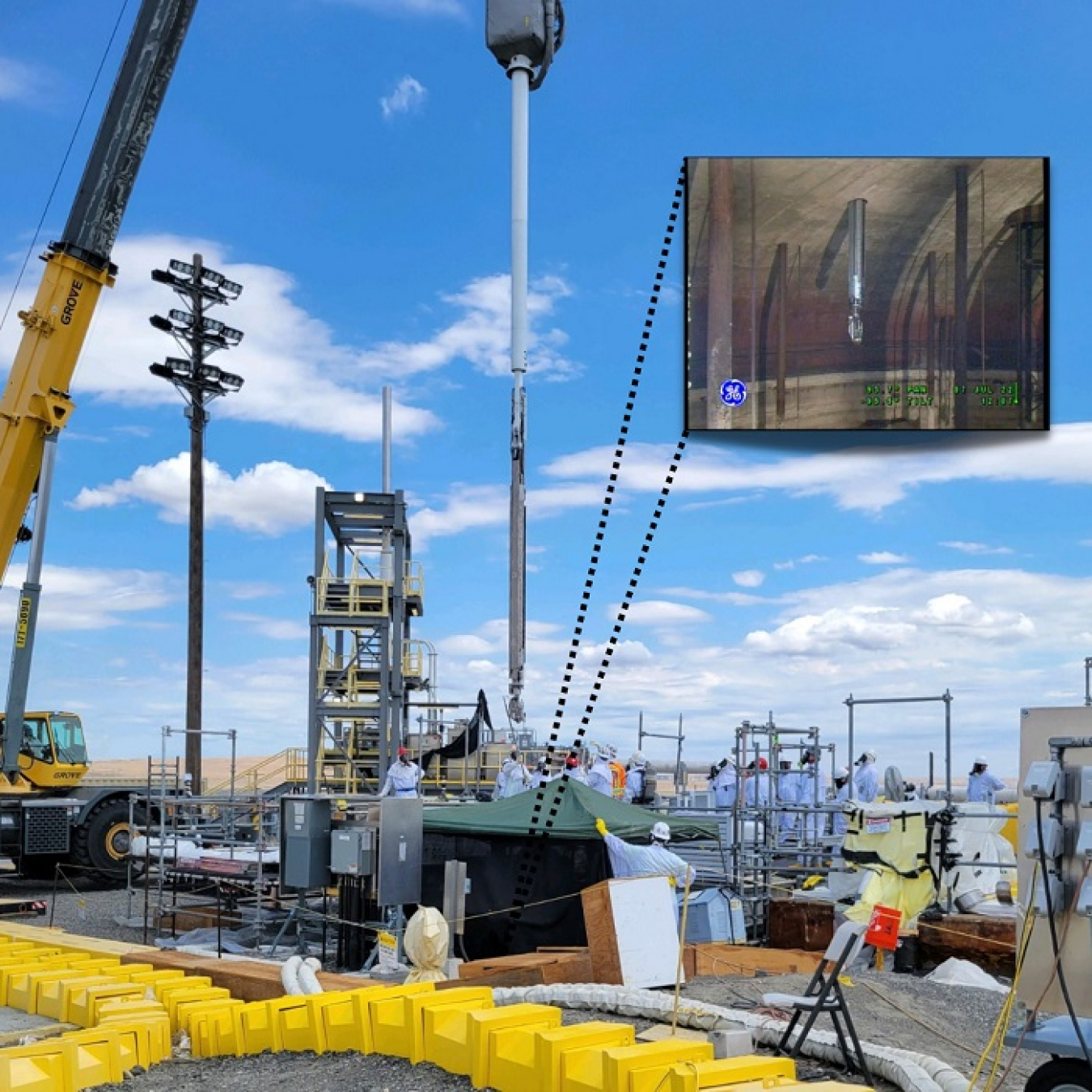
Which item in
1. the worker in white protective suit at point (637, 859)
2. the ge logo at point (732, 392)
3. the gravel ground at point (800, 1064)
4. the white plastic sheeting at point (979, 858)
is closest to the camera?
the gravel ground at point (800, 1064)

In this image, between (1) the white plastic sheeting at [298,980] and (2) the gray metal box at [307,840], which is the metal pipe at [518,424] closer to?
(2) the gray metal box at [307,840]

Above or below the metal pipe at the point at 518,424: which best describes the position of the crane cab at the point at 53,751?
below

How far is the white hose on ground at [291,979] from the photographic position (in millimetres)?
10312

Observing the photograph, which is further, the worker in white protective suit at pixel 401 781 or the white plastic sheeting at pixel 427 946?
the worker in white protective suit at pixel 401 781

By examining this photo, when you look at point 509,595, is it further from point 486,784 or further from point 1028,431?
point 486,784

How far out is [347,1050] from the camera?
29.3 feet

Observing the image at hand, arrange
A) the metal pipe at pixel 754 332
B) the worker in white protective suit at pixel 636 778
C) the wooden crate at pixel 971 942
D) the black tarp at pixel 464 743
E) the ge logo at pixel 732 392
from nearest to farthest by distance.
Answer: the wooden crate at pixel 971 942 → the ge logo at pixel 732 392 → the metal pipe at pixel 754 332 → the worker in white protective suit at pixel 636 778 → the black tarp at pixel 464 743

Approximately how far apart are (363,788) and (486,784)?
2.75m

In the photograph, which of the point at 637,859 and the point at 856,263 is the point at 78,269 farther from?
the point at 637,859

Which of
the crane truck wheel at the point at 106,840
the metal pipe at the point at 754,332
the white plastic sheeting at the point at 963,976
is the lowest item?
the crane truck wheel at the point at 106,840

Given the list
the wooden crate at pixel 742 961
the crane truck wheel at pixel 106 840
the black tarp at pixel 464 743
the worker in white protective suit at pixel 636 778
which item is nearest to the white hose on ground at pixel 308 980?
the wooden crate at pixel 742 961

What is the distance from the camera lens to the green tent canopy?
47.0 feet

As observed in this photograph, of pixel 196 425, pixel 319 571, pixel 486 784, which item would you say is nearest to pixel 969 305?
pixel 319 571

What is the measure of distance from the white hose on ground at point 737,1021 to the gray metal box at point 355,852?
12.4 ft
